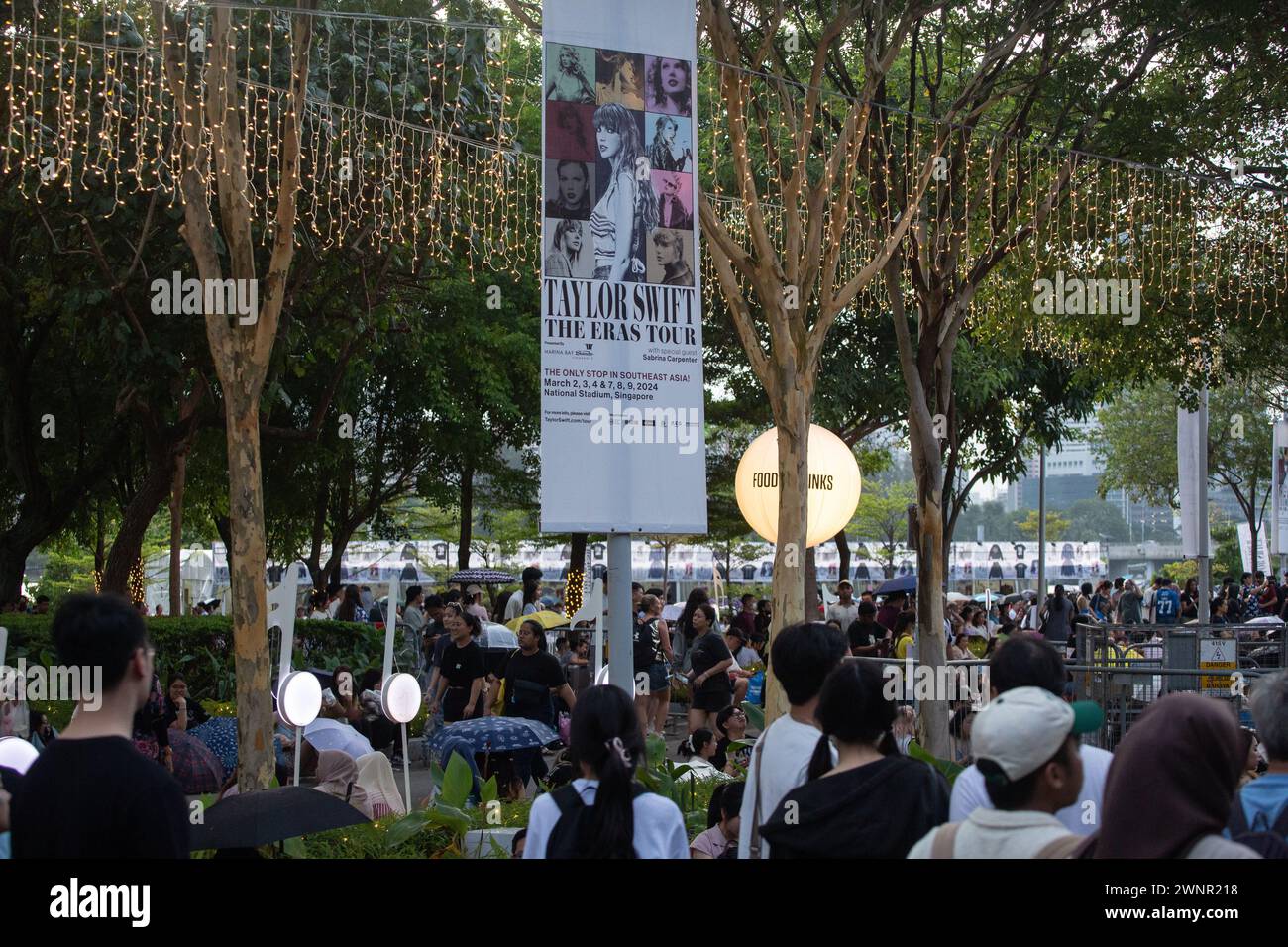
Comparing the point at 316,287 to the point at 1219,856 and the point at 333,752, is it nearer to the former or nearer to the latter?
the point at 333,752

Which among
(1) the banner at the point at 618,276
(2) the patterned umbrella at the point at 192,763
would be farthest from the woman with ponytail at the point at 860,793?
(2) the patterned umbrella at the point at 192,763

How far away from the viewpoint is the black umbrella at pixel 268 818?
541 cm

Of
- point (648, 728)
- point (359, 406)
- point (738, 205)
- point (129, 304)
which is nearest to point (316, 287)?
point (129, 304)

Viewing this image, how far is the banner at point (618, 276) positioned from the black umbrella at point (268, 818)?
81.8 inches

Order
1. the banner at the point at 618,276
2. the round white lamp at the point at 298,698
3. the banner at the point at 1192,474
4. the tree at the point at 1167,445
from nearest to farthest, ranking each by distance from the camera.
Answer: the banner at the point at 618,276 < the round white lamp at the point at 298,698 < the banner at the point at 1192,474 < the tree at the point at 1167,445

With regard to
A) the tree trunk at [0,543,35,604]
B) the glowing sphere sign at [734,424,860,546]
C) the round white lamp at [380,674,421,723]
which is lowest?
the round white lamp at [380,674,421,723]

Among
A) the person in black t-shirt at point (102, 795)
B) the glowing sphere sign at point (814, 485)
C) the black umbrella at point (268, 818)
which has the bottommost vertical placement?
the black umbrella at point (268, 818)

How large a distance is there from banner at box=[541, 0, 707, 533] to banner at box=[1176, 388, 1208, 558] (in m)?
13.1

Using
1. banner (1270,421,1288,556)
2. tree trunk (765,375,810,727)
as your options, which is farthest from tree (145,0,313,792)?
banner (1270,421,1288,556)

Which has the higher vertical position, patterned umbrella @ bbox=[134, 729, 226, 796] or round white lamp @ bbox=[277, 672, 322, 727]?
round white lamp @ bbox=[277, 672, 322, 727]

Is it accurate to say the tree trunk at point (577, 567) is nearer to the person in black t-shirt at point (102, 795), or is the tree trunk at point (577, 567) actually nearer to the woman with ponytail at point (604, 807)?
the woman with ponytail at point (604, 807)

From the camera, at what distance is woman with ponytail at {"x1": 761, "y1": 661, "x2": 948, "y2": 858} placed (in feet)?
12.2

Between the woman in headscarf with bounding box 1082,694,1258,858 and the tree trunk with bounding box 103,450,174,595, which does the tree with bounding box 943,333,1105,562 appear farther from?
the woman in headscarf with bounding box 1082,694,1258,858

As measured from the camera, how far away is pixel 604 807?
12.5ft
